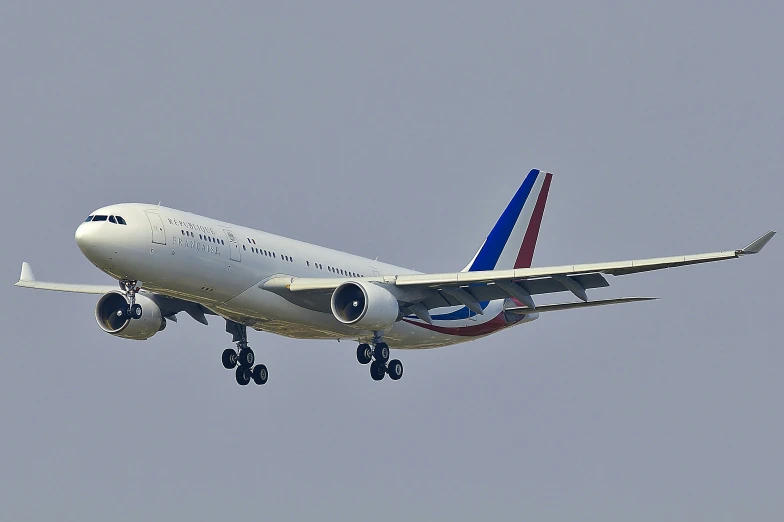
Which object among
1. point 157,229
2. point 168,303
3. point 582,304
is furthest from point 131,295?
point 582,304

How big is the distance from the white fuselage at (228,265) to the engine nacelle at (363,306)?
0.68 metres

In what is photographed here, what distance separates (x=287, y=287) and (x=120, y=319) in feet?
20.9

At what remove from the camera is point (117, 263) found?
3981 cm

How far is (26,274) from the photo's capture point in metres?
53.8

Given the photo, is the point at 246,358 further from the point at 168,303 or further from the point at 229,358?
the point at 168,303

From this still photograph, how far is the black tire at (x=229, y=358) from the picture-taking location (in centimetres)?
5000

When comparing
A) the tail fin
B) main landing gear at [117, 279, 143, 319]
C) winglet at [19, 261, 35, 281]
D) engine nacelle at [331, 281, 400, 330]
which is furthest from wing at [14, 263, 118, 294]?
the tail fin

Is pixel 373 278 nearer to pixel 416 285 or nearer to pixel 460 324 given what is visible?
pixel 416 285

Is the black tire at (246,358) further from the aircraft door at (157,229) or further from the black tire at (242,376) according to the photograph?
the aircraft door at (157,229)

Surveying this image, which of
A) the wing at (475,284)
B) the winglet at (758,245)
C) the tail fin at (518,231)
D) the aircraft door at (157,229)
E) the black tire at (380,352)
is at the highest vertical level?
the tail fin at (518,231)

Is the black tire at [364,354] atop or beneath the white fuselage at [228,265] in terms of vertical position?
beneath

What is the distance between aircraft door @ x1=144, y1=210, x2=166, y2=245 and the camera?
40500 millimetres

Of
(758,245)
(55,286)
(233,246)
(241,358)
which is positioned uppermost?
(55,286)

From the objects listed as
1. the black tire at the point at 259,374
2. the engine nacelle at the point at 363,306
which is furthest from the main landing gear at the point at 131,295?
the black tire at the point at 259,374
